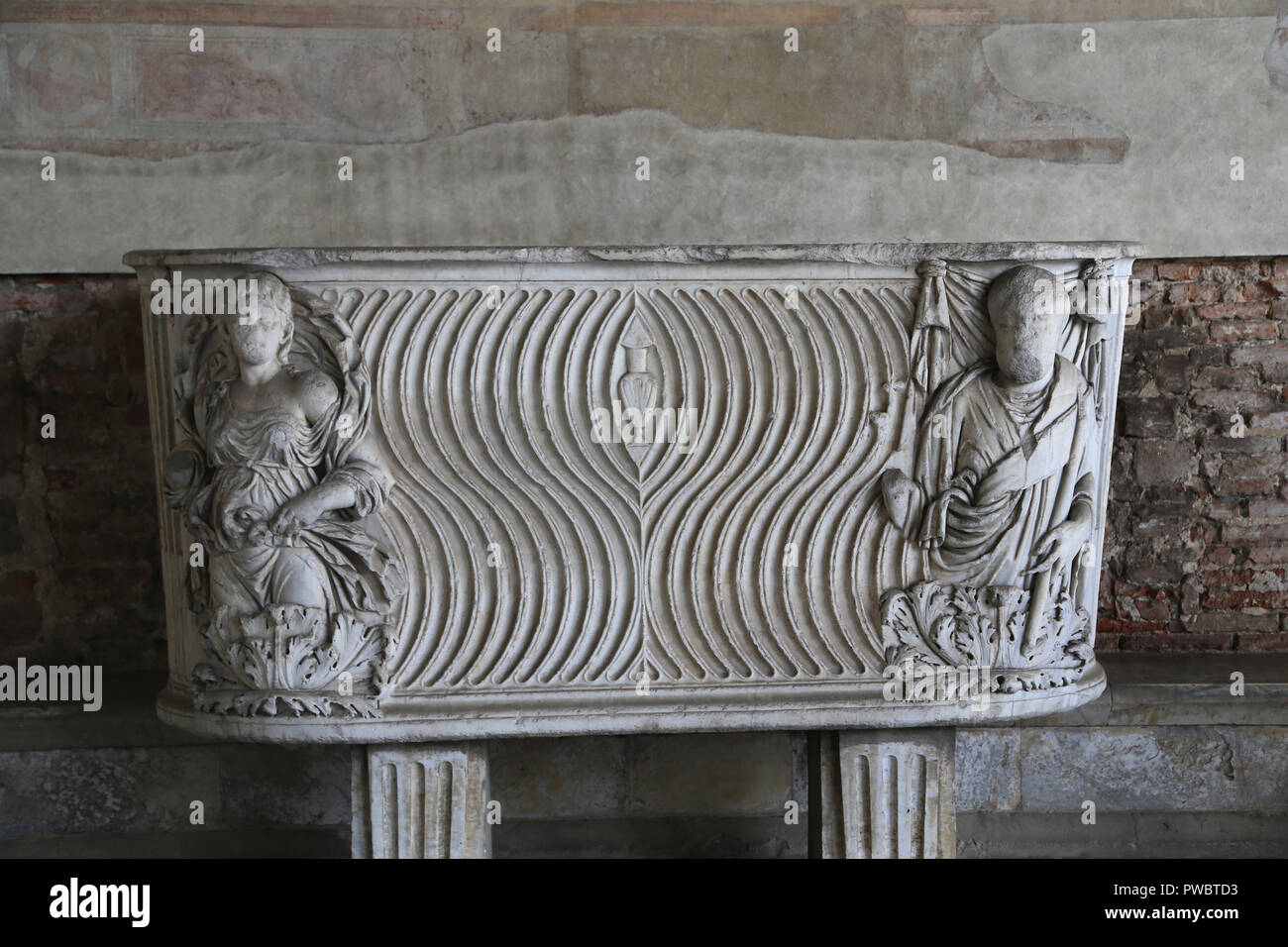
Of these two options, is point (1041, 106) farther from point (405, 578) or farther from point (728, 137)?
point (405, 578)

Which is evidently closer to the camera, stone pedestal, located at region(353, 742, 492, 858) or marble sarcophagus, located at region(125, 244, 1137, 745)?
marble sarcophagus, located at region(125, 244, 1137, 745)

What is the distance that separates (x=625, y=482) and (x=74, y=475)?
1.60 meters

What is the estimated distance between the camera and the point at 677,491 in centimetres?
259

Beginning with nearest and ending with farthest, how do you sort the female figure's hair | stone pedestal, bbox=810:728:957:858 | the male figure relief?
the female figure's hair → the male figure relief → stone pedestal, bbox=810:728:957:858

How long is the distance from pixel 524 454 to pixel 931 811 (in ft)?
3.63

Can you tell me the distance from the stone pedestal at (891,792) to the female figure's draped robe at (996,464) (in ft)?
1.21

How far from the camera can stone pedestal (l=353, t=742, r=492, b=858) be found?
2635mm

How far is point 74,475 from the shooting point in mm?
3355

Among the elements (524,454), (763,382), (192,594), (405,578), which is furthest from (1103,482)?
(192,594)

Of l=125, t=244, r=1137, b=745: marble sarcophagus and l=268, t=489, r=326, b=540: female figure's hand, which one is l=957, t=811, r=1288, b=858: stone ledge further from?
l=268, t=489, r=326, b=540: female figure's hand

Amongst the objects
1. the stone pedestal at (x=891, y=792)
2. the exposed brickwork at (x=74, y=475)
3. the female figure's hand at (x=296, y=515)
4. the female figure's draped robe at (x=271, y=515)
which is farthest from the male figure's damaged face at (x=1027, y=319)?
the exposed brickwork at (x=74, y=475)

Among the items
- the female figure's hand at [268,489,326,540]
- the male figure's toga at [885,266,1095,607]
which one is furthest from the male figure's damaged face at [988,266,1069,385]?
the female figure's hand at [268,489,326,540]

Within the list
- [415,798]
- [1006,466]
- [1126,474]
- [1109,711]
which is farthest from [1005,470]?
[415,798]

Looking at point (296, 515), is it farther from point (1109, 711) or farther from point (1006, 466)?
point (1109, 711)
